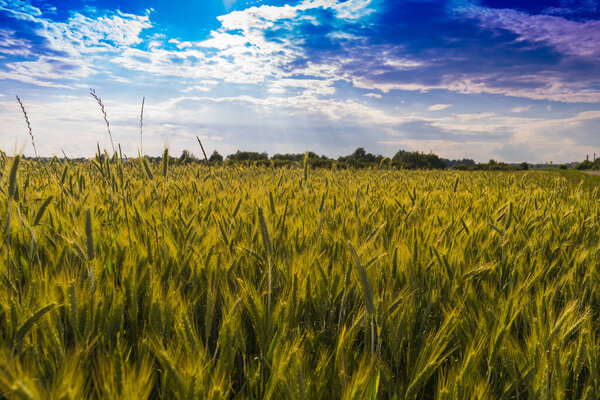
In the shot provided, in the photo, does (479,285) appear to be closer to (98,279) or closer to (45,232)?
(98,279)

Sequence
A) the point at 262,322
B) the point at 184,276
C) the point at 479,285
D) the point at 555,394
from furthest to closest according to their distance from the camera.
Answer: the point at 479,285 → the point at 184,276 → the point at 262,322 → the point at 555,394

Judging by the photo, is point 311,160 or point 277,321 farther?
point 311,160

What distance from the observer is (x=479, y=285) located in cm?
156

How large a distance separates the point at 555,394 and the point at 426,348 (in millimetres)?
304

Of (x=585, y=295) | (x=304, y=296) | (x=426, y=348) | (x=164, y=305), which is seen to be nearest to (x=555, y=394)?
(x=426, y=348)

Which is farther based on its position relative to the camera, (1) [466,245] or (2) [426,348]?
(1) [466,245]

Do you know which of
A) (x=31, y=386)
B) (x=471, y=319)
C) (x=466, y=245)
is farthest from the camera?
(x=466, y=245)

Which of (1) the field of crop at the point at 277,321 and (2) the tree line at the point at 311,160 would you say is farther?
(2) the tree line at the point at 311,160

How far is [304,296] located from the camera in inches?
45.0

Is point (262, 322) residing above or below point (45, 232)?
below

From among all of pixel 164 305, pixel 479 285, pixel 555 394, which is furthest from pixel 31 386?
pixel 479 285

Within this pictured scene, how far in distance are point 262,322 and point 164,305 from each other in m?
0.30

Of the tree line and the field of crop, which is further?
the tree line

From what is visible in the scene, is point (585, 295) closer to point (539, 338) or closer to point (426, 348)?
point (539, 338)
